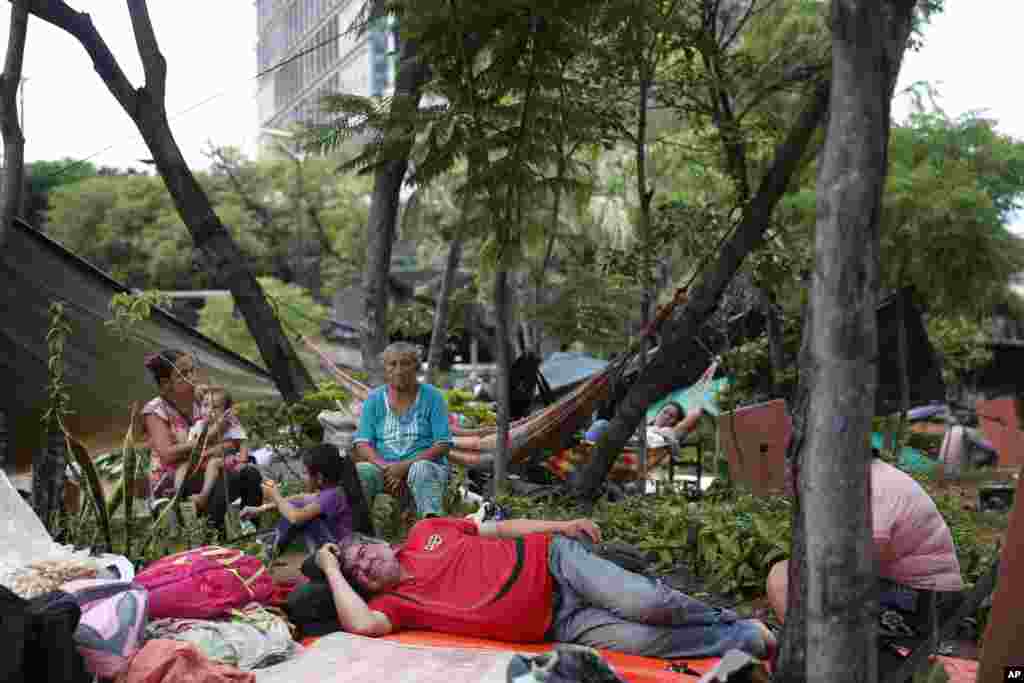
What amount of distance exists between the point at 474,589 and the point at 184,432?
2.17m

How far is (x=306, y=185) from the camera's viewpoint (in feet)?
112

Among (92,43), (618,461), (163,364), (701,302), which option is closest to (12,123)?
(92,43)

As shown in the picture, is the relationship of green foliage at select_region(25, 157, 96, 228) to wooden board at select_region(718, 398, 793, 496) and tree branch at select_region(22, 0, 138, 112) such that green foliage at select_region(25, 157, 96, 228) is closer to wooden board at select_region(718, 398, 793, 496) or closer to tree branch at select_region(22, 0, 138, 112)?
tree branch at select_region(22, 0, 138, 112)

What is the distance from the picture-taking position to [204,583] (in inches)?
163

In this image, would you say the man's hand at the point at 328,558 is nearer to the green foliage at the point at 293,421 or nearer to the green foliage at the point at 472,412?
the green foliage at the point at 293,421

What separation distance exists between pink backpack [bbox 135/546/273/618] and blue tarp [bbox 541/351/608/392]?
11.2 metres

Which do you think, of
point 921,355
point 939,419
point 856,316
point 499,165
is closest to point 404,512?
point 499,165

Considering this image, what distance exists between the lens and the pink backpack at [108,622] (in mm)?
3584

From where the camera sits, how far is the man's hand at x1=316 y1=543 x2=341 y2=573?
171 inches

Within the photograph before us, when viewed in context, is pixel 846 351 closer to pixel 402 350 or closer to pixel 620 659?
pixel 620 659

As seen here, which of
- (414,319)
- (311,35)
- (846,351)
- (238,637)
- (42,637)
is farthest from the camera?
(414,319)

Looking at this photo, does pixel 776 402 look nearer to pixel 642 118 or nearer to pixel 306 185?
pixel 642 118

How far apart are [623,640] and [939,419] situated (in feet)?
46.8

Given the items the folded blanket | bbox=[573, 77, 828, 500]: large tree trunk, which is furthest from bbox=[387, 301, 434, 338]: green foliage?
the folded blanket
